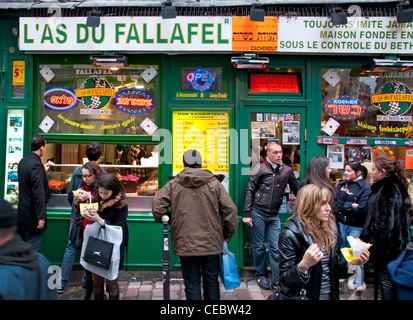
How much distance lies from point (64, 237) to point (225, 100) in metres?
3.48

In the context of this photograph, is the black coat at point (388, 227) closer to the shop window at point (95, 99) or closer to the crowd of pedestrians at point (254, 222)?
the crowd of pedestrians at point (254, 222)

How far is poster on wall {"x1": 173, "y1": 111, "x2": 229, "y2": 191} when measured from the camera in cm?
596

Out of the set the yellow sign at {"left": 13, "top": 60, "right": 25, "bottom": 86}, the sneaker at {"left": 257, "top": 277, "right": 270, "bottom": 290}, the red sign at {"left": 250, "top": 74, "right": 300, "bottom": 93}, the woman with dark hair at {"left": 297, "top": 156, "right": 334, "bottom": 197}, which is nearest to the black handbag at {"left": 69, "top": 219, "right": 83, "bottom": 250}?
the sneaker at {"left": 257, "top": 277, "right": 270, "bottom": 290}

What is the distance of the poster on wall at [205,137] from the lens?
235 inches

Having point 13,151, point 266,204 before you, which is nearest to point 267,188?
point 266,204

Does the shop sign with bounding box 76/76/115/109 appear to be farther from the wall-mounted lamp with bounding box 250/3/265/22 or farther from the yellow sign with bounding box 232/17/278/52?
the wall-mounted lamp with bounding box 250/3/265/22

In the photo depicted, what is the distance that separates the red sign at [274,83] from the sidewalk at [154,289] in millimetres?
3158

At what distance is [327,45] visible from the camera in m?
5.68

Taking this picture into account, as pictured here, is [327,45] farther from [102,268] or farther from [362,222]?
[102,268]

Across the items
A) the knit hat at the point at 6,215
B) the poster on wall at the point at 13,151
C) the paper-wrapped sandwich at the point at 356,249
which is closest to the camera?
the knit hat at the point at 6,215

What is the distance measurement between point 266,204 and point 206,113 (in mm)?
1795

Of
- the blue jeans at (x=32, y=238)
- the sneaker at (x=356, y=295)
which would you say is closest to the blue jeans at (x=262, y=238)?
the sneaker at (x=356, y=295)

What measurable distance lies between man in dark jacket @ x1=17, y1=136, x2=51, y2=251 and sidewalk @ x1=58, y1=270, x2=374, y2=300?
104 cm

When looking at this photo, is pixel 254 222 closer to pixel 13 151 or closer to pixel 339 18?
pixel 339 18
